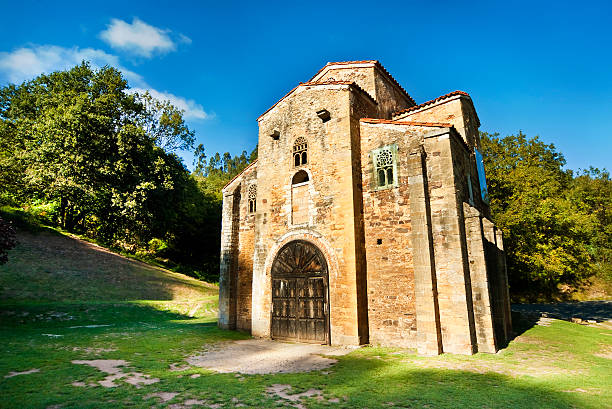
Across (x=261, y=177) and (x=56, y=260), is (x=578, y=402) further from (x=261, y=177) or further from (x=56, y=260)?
(x=56, y=260)

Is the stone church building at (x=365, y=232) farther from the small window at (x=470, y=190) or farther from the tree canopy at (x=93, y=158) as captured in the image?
the tree canopy at (x=93, y=158)

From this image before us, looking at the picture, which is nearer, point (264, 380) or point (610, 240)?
point (264, 380)

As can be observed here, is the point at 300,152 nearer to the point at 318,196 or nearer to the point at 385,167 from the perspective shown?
the point at 318,196

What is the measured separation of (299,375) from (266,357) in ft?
7.56

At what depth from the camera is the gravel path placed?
326 inches

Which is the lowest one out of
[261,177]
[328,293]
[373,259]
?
[328,293]

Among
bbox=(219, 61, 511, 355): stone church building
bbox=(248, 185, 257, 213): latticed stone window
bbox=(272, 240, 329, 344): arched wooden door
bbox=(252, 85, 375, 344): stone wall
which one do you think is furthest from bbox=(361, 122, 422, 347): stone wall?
bbox=(248, 185, 257, 213): latticed stone window

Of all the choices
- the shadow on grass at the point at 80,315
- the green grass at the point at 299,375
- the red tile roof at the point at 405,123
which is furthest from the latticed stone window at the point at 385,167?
the shadow on grass at the point at 80,315

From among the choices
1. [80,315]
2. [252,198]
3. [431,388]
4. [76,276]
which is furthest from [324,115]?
[76,276]

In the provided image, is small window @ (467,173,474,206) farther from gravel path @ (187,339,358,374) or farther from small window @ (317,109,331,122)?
gravel path @ (187,339,358,374)

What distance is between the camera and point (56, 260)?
22.4 metres

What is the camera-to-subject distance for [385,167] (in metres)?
11.5

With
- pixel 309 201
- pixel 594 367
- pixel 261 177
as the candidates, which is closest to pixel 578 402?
pixel 594 367

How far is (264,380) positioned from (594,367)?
7990 millimetres
